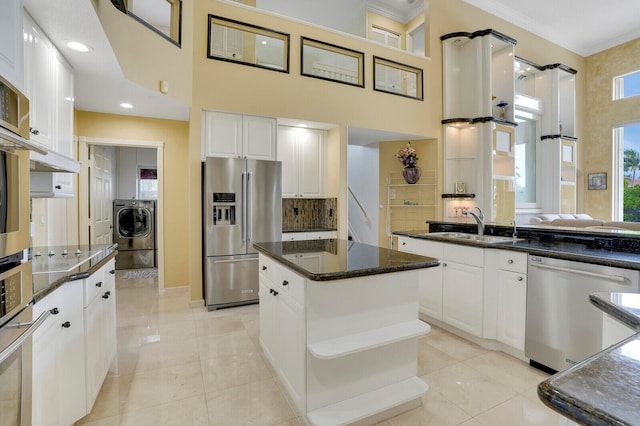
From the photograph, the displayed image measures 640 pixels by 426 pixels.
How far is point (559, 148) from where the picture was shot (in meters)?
6.62

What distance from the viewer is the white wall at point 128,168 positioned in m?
5.88

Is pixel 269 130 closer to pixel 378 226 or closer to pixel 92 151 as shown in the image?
pixel 92 151

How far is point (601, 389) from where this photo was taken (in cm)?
54

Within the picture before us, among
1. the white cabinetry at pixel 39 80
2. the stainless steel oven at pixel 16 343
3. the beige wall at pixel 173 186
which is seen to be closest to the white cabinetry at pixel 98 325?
the stainless steel oven at pixel 16 343

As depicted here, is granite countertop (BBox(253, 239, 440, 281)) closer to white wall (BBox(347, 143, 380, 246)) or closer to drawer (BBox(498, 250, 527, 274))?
drawer (BBox(498, 250, 527, 274))

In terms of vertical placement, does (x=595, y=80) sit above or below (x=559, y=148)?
above

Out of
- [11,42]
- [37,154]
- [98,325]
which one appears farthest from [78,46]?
[98,325]

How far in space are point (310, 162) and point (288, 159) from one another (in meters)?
0.37

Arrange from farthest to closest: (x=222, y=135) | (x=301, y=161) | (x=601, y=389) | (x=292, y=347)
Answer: (x=301, y=161) < (x=222, y=135) < (x=292, y=347) < (x=601, y=389)

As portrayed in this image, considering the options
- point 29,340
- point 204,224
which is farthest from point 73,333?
point 204,224

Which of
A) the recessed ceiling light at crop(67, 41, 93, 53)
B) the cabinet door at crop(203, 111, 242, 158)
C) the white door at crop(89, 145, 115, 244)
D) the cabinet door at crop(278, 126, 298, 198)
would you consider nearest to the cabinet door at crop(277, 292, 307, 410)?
the recessed ceiling light at crop(67, 41, 93, 53)

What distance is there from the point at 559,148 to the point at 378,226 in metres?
4.45

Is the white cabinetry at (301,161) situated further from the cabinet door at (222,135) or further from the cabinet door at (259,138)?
the cabinet door at (222,135)

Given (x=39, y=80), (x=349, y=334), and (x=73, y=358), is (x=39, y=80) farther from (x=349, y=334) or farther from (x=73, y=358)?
(x=349, y=334)
